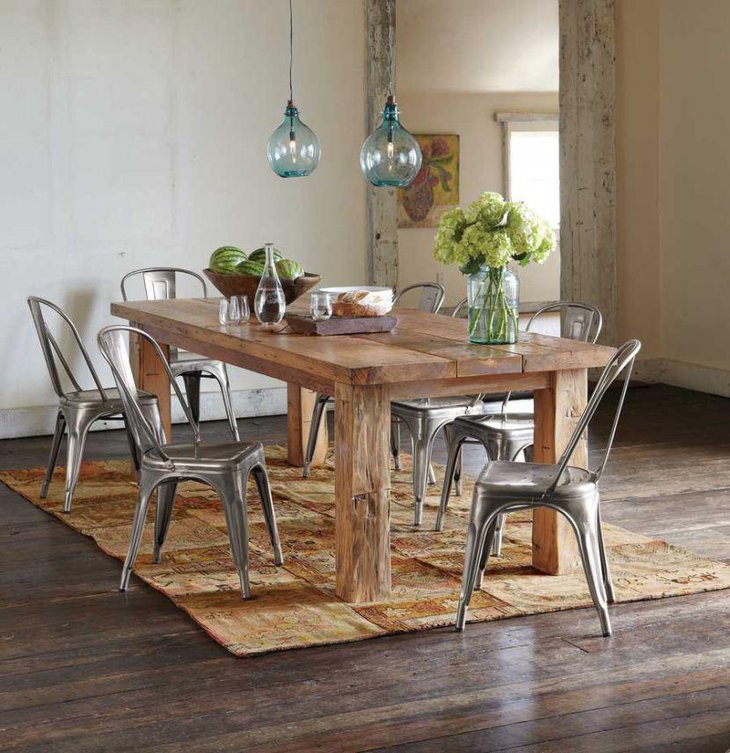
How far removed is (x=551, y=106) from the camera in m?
12.5

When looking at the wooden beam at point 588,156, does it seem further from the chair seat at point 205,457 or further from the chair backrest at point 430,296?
the chair seat at point 205,457

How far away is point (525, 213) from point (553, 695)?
4.72ft

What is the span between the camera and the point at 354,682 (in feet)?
10.1

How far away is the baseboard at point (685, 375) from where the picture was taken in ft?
23.9

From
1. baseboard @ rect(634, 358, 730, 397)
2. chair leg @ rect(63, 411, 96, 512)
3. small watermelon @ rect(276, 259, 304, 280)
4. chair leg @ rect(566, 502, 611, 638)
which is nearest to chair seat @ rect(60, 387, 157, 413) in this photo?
chair leg @ rect(63, 411, 96, 512)

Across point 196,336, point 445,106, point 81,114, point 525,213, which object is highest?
point 445,106

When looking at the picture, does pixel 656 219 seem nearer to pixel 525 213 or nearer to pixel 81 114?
pixel 81 114

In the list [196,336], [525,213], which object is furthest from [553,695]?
[196,336]

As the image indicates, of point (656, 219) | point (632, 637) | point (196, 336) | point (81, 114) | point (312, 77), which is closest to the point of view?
point (632, 637)

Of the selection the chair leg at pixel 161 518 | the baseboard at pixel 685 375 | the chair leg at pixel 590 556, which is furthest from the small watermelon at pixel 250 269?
the baseboard at pixel 685 375

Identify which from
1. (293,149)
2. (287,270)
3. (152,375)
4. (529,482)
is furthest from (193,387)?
(529,482)

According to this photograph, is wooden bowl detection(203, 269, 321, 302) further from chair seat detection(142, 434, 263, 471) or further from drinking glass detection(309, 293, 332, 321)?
chair seat detection(142, 434, 263, 471)

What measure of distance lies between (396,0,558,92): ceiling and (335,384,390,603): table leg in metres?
7.43

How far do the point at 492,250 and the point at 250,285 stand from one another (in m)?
1.29
